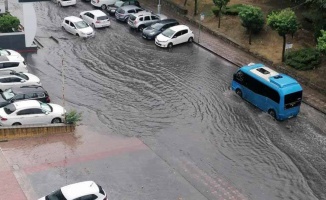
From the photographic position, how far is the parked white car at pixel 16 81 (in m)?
34.6

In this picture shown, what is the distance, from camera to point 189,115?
1345 inches

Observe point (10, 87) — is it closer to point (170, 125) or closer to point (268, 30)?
point (170, 125)

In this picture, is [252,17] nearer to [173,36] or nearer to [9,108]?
[173,36]

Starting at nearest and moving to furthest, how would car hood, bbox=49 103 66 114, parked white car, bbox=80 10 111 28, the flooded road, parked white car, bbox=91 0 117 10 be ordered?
the flooded road, car hood, bbox=49 103 66 114, parked white car, bbox=80 10 111 28, parked white car, bbox=91 0 117 10

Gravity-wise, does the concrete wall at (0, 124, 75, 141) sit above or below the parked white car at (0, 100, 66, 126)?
below

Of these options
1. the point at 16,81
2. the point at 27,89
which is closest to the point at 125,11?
the point at 16,81

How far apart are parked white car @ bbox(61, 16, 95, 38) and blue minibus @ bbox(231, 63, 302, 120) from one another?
15751mm

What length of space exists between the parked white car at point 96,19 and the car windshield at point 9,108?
18479 mm

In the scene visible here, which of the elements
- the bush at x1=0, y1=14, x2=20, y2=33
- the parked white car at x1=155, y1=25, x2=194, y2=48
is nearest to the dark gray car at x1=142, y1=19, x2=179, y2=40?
the parked white car at x1=155, y1=25, x2=194, y2=48

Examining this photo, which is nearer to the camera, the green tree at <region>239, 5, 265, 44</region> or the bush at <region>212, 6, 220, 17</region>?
the green tree at <region>239, 5, 265, 44</region>

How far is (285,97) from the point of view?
33344mm

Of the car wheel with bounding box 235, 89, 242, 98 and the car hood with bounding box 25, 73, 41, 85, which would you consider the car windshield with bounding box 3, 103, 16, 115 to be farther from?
the car wheel with bounding box 235, 89, 242, 98

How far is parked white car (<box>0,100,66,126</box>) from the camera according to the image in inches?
1201

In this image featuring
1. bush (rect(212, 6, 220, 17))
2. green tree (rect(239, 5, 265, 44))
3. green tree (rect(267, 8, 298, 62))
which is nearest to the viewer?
green tree (rect(267, 8, 298, 62))
